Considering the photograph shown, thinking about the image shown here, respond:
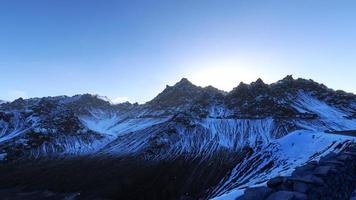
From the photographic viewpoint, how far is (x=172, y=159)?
144500 mm

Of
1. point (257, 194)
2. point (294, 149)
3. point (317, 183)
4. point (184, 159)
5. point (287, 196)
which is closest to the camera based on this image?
point (287, 196)

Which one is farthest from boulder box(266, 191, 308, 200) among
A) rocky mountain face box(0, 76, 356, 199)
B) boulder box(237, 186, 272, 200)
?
rocky mountain face box(0, 76, 356, 199)

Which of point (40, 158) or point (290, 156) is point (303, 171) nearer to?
point (290, 156)

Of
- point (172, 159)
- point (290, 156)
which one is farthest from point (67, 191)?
point (290, 156)

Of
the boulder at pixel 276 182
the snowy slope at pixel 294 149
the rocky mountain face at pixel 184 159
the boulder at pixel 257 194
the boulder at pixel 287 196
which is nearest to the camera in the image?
the boulder at pixel 287 196

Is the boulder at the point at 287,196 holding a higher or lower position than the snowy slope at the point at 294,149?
higher

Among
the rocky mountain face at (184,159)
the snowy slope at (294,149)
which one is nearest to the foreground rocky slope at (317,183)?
the rocky mountain face at (184,159)

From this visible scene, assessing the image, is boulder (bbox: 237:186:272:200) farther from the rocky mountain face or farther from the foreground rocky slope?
the rocky mountain face

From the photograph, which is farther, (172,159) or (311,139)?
(172,159)

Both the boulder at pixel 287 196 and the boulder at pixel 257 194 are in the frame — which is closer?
the boulder at pixel 287 196

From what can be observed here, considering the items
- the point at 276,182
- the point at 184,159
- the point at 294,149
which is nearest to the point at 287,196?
the point at 276,182

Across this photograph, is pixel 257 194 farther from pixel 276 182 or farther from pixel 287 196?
pixel 276 182

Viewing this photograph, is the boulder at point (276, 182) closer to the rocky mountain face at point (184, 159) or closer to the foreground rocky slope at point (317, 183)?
the foreground rocky slope at point (317, 183)

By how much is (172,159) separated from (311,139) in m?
83.4
